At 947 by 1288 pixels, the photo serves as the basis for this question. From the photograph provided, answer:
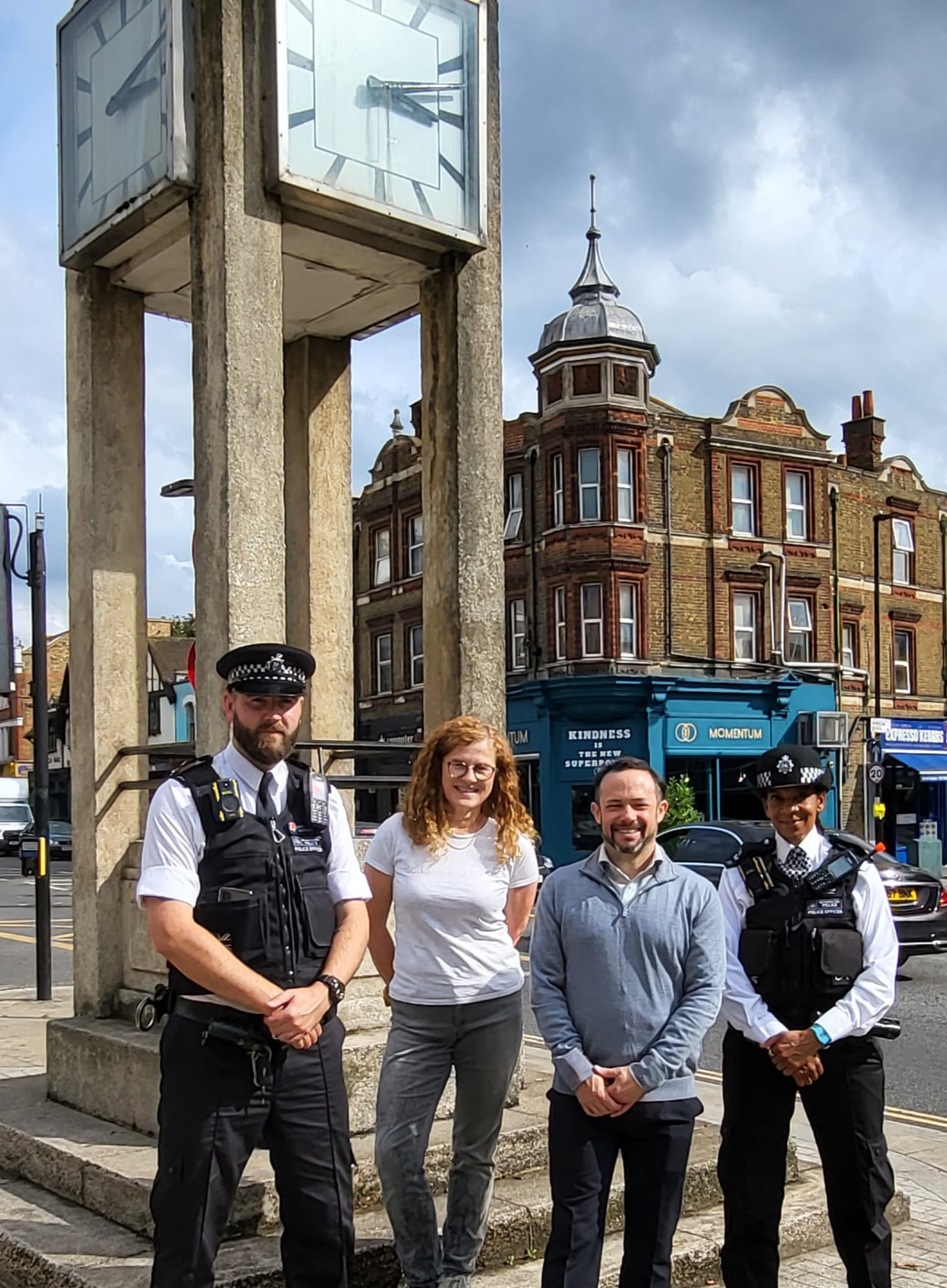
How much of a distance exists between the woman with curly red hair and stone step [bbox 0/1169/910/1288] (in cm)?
37

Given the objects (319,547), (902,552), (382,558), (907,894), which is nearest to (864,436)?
(902,552)

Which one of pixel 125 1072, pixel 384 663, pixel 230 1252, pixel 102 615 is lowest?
pixel 230 1252

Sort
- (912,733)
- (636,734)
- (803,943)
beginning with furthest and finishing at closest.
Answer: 1. (912,733)
2. (636,734)
3. (803,943)

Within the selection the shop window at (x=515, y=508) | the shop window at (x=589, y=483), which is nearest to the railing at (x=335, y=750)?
the shop window at (x=589, y=483)

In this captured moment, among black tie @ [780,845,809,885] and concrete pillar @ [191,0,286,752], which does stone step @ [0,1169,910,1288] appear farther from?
concrete pillar @ [191,0,286,752]

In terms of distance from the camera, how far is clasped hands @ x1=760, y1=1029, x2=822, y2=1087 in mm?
4207

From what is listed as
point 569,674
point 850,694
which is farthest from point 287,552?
point 850,694

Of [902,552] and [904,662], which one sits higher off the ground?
[902,552]

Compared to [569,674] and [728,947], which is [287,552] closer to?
[728,947]

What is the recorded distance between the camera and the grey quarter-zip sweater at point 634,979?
394 centimetres

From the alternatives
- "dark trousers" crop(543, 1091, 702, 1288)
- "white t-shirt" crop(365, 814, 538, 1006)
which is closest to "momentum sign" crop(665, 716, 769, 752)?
"white t-shirt" crop(365, 814, 538, 1006)

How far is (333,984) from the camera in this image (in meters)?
3.80

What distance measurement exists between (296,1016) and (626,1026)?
966 mm

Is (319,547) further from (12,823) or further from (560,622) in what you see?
(12,823)
